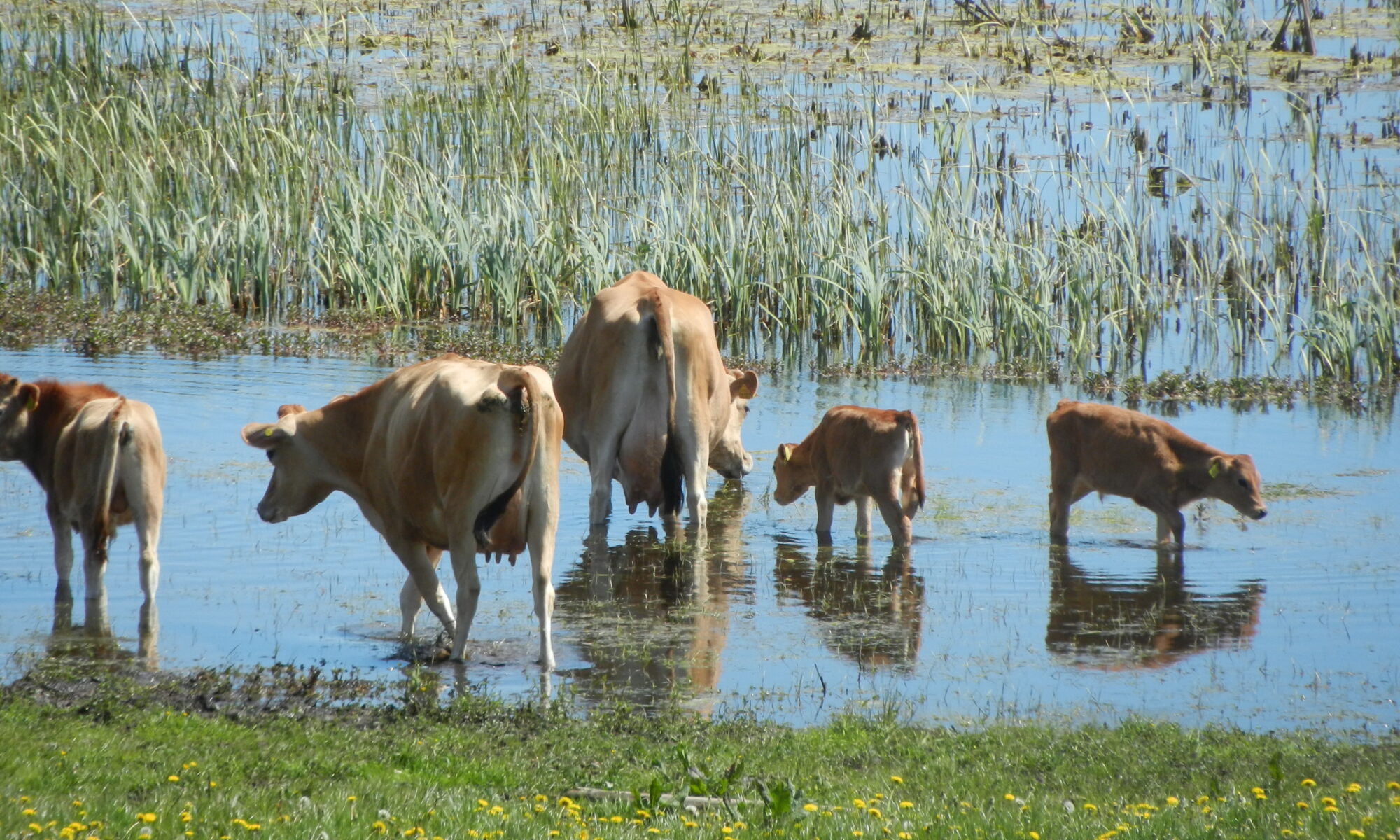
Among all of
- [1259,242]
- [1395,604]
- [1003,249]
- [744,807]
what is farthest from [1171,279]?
[744,807]

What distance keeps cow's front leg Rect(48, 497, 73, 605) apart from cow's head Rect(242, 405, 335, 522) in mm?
1165

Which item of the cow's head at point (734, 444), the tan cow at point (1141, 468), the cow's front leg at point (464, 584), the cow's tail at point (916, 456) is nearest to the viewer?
the cow's front leg at point (464, 584)

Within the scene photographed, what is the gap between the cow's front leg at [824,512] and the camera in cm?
1132

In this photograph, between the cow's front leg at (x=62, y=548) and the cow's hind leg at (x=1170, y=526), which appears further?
the cow's hind leg at (x=1170, y=526)

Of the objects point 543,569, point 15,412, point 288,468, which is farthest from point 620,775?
point 15,412

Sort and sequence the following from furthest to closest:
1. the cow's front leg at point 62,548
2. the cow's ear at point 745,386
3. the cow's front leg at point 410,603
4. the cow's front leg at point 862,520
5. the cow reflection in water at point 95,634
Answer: the cow's ear at point 745,386 → the cow's front leg at point 862,520 → the cow's front leg at point 62,548 → the cow's front leg at point 410,603 → the cow reflection in water at point 95,634

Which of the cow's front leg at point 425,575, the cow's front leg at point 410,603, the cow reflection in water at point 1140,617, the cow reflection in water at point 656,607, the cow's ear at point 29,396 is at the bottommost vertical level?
the cow reflection in water at point 1140,617

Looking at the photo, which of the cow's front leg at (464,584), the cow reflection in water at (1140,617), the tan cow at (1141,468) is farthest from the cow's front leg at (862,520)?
the cow's front leg at (464,584)

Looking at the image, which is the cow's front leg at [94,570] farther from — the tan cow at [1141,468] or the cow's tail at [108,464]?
the tan cow at [1141,468]

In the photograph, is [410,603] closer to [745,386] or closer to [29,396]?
[29,396]

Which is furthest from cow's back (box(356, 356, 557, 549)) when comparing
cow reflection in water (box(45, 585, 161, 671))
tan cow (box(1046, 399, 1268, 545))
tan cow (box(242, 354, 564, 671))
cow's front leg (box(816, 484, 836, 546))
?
tan cow (box(1046, 399, 1268, 545))

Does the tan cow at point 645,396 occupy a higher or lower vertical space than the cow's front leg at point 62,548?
higher

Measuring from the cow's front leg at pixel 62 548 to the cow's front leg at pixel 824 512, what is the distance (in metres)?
4.89

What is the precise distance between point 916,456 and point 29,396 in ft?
17.9
